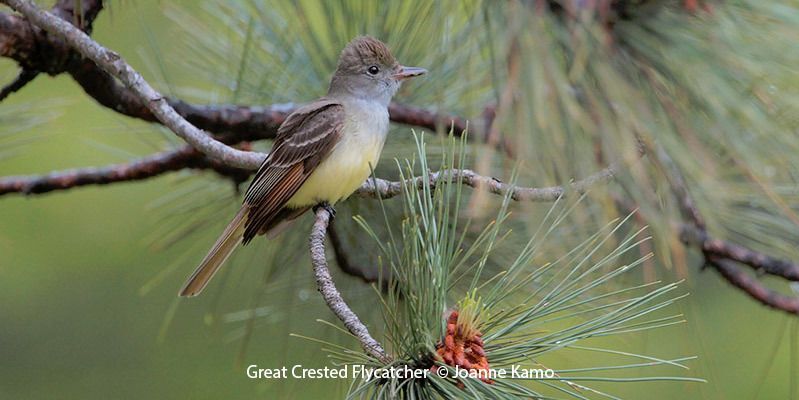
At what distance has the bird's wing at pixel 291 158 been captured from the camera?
196cm

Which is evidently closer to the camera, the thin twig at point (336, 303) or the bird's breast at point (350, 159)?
the thin twig at point (336, 303)

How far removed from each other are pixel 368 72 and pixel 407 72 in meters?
0.19

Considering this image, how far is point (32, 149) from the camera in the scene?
11.1 ft

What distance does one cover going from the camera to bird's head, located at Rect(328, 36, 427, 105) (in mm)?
1983

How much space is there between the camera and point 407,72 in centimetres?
196

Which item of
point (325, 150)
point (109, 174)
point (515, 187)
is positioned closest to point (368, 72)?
point (325, 150)

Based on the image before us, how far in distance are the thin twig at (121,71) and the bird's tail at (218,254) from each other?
10.3 inches

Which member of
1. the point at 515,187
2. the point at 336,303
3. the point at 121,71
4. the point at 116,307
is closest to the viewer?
the point at 336,303

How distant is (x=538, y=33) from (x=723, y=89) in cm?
21

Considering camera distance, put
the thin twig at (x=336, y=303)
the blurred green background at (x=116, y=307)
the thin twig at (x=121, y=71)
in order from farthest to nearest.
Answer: the blurred green background at (x=116, y=307) < the thin twig at (x=121, y=71) < the thin twig at (x=336, y=303)

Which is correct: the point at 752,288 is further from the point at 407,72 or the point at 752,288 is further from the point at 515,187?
the point at 407,72

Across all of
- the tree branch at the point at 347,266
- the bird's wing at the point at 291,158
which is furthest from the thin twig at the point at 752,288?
the bird's wing at the point at 291,158

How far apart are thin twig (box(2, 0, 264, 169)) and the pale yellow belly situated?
0.94ft

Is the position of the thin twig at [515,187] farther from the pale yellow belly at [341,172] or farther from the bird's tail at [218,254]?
the bird's tail at [218,254]
